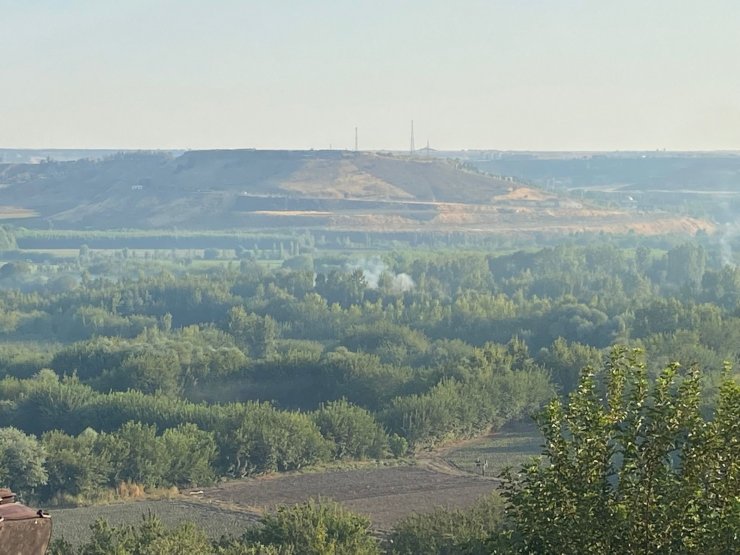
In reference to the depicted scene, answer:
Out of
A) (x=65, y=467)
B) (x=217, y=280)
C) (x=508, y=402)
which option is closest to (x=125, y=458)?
(x=65, y=467)

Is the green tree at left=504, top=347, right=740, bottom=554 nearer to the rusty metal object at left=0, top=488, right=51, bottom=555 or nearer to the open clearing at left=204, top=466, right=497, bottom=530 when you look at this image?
the rusty metal object at left=0, top=488, right=51, bottom=555

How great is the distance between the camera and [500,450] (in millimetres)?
62906

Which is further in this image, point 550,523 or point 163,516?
point 163,516

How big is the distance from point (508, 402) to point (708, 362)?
10051 mm

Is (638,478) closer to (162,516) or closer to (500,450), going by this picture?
(162,516)

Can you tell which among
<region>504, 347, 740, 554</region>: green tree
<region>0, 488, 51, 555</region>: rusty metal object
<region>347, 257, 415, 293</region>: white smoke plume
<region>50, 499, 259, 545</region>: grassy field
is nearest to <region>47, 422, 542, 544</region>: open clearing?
<region>50, 499, 259, 545</region>: grassy field

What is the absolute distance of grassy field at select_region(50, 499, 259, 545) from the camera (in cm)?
4691

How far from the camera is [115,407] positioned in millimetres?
66125

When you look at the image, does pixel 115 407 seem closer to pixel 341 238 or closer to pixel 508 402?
pixel 508 402

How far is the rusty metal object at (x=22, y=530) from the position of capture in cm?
936

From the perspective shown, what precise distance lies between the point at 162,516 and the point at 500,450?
17.9 meters

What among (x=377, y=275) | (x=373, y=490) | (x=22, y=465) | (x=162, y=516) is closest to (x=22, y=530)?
(x=162, y=516)

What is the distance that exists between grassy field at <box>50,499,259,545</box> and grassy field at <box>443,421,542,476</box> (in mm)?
11133

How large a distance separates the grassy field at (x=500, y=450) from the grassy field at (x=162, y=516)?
11.1 meters
